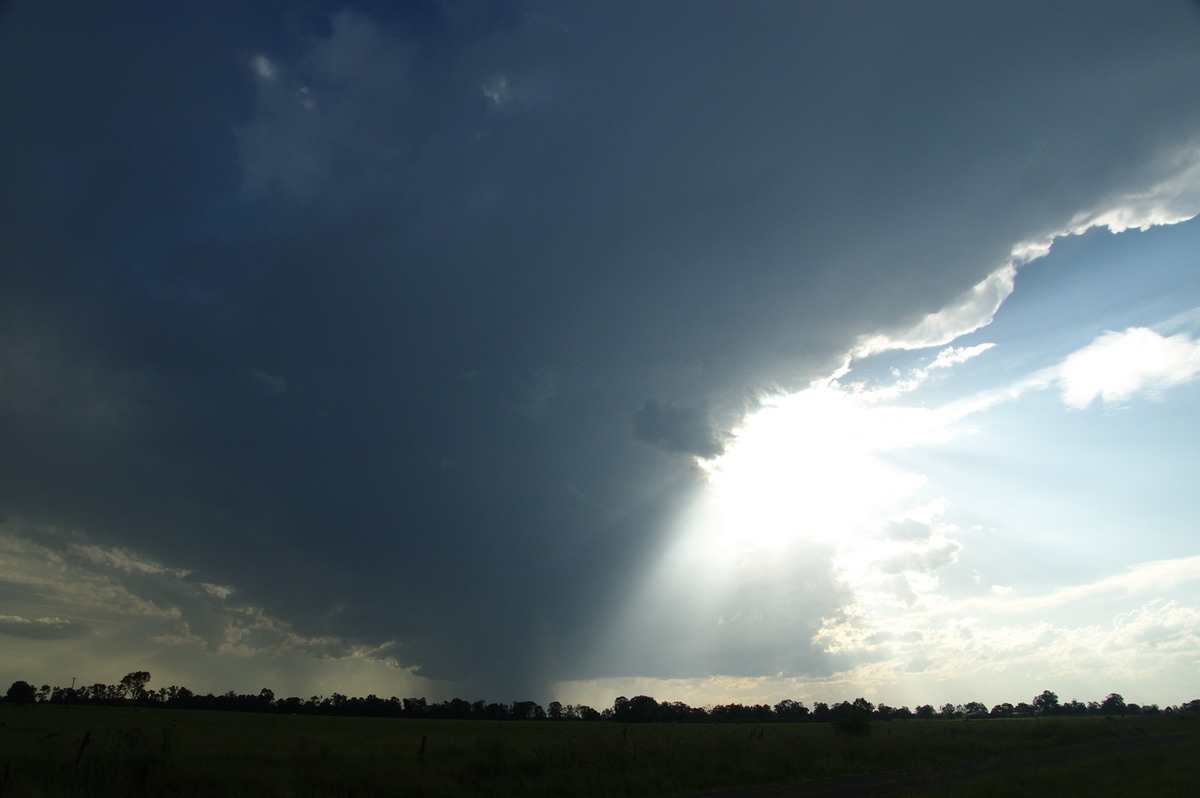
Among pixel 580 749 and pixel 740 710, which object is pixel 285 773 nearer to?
pixel 580 749

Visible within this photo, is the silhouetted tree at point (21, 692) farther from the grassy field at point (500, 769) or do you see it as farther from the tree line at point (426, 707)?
the grassy field at point (500, 769)

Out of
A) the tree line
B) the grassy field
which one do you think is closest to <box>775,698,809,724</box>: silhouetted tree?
the tree line

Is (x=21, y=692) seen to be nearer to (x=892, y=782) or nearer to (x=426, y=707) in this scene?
(x=426, y=707)

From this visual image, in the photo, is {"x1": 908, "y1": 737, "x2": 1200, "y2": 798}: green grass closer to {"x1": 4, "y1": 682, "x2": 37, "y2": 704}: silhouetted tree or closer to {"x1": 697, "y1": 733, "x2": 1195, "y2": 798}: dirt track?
{"x1": 697, "y1": 733, "x2": 1195, "y2": 798}: dirt track

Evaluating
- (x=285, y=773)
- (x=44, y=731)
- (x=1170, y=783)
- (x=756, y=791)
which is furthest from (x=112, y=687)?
(x=1170, y=783)

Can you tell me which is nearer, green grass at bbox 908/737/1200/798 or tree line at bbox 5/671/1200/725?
green grass at bbox 908/737/1200/798

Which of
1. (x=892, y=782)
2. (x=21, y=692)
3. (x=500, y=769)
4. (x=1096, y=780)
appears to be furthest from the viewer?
(x=21, y=692)

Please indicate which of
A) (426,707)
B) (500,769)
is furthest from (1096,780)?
(426,707)

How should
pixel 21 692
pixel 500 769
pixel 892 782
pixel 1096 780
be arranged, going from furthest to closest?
1. pixel 21 692
2. pixel 500 769
3. pixel 892 782
4. pixel 1096 780

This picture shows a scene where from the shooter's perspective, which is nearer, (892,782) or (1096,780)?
(1096,780)

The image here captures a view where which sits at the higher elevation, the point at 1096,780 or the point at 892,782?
the point at 1096,780

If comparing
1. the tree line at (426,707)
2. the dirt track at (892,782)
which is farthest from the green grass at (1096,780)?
the tree line at (426,707)

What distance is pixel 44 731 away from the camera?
50.6 meters

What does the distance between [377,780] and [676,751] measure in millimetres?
16773
